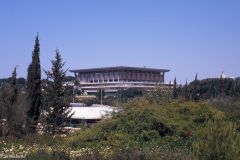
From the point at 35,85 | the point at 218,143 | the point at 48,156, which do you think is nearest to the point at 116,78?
the point at 35,85

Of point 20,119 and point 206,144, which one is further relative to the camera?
point 20,119

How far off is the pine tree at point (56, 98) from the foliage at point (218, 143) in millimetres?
30211

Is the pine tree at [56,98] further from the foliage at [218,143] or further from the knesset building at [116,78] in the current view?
the knesset building at [116,78]

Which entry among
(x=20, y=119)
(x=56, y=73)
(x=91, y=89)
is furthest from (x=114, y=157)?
(x=91, y=89)

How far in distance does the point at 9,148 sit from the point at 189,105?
879 cm

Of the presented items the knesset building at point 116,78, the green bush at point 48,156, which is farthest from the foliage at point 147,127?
the knesset building at point 116,78

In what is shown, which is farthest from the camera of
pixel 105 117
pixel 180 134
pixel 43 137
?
pixel 43 137

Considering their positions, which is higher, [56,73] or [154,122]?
[56,73]

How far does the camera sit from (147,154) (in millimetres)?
14508

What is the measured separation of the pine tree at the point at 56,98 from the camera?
4219 centimetres

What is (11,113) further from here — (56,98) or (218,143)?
(218,143)

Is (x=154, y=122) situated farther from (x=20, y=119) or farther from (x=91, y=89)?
(x=91, y=89)

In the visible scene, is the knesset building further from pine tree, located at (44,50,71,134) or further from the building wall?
pine tree, located at (44,50,71,134)

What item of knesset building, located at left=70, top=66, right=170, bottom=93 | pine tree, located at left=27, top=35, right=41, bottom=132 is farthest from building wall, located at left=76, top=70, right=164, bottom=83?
pine tree, located at left=27, top=35, right=41, bottom=132
